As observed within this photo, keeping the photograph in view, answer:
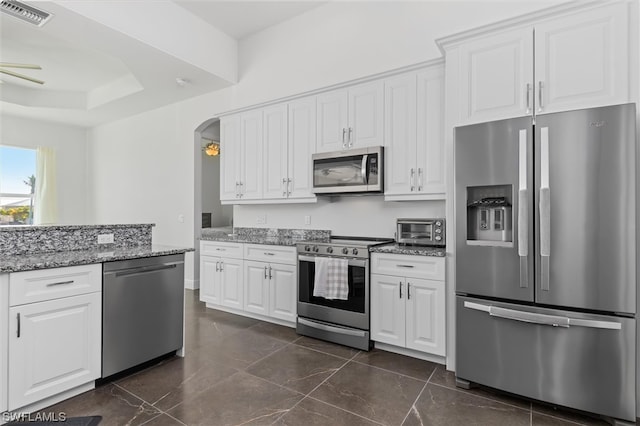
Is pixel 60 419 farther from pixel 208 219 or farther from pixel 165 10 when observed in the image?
pixel 208 219

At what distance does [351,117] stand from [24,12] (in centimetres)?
303

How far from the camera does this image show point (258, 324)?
3.73 meters

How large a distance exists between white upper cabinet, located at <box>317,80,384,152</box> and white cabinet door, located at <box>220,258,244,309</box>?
168cm

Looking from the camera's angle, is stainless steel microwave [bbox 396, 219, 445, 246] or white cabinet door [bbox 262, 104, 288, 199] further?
white cabinet door [bbox 262, 104, 288, 199]

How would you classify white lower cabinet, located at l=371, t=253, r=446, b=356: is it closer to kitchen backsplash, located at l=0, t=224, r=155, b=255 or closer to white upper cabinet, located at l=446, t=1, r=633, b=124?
white upper cabinet, located at l=446, t=1, r=633, b=124

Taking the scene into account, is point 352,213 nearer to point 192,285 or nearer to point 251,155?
point 251,155

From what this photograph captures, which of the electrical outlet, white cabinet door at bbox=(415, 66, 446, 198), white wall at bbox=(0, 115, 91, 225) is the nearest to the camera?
the electrical outlet

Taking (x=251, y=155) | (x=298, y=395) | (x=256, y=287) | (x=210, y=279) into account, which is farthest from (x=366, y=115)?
(x=210, y=279)

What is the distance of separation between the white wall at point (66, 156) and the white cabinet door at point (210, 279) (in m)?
4.79

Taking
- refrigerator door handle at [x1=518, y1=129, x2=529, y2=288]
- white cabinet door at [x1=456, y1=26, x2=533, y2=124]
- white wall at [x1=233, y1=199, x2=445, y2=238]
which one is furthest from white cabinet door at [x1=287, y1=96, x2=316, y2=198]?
refrigerator door handle at [x1=518, y1=129, x2=529, y2=288]

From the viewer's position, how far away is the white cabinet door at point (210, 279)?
4129mm

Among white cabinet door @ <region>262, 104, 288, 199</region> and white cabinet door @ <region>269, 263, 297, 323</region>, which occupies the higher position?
white cabinet door @ <region>262, 104, 288, 199</region>

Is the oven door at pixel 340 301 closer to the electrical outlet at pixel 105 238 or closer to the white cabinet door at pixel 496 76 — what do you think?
the white cabinet door at pixel 496 76

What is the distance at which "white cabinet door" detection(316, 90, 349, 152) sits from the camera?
11.6 ft
